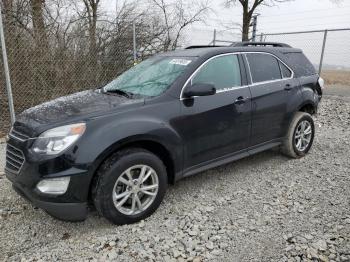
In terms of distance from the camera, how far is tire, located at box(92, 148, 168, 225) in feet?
10.4

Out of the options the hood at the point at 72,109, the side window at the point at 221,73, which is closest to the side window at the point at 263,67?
the side window at the point at 221,73

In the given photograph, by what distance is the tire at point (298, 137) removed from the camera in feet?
16.7

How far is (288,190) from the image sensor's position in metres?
4.20

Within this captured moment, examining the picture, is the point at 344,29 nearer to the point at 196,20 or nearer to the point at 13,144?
the point at 196,20

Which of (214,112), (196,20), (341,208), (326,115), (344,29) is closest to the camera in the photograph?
(341,208)

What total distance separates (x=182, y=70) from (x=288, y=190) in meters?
1.95

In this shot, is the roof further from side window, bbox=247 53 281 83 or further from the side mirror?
the side mirror

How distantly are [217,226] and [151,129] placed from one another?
1.17 metres

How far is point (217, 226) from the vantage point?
340 cm

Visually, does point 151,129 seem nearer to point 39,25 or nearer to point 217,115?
point 217,115

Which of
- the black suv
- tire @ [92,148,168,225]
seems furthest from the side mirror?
tire @ [92,148,168,225]

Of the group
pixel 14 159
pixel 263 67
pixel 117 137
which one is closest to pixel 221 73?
pixel 263 67

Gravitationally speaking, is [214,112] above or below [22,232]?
above

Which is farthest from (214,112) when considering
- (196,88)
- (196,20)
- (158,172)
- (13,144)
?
(196,20)
